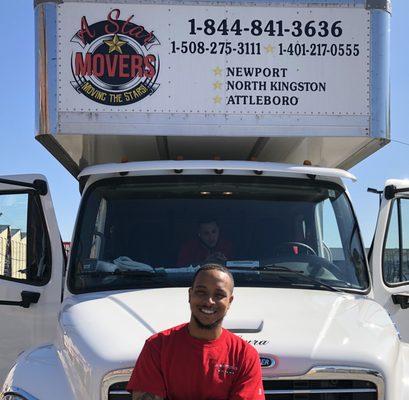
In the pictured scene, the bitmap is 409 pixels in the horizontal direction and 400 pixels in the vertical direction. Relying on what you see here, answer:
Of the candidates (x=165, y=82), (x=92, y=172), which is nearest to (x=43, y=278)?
(x=92, y=172)

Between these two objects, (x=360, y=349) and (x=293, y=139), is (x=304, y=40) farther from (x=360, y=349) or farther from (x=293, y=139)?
(x=360, y=349)

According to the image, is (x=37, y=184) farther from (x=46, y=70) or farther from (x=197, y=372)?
(x=197, y=372)

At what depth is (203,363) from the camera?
8.80 ft

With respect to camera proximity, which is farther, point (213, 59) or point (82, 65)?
point (213, 59)

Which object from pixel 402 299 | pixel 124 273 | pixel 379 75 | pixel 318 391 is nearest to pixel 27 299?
pixel 124 273

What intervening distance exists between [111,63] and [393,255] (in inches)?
93.3

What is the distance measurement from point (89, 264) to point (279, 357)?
1610 millimetres

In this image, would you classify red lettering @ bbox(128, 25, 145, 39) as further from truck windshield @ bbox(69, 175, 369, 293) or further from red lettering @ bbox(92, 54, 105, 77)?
truck windshield @ bbox(69, 175, 369, 293)

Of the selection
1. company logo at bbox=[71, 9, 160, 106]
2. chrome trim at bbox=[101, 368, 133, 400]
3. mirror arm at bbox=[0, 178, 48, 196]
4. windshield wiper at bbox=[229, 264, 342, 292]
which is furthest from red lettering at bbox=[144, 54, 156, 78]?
chrome trim at bbox=[101, 368, 133, 400]

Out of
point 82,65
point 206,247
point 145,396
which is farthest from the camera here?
point 82,65

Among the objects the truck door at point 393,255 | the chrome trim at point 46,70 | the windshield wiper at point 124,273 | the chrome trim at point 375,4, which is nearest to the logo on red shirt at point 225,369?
the windshield wiper at point 124,273

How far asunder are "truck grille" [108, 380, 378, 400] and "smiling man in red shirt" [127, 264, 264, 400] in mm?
383

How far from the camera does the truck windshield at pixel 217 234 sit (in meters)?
4.09

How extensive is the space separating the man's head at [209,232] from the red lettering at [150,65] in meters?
1.09
